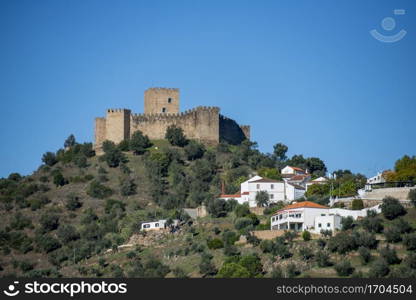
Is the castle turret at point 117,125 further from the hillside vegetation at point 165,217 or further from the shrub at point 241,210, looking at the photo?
the shrub at point 241,210

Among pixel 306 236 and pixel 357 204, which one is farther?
pixel 357 204

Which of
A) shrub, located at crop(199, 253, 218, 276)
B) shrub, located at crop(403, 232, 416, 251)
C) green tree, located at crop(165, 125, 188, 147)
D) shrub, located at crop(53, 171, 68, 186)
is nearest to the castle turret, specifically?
green tree, located at crop(165, 125, 188, 147)

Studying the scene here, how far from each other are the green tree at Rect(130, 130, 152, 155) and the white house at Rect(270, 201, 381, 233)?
71.8ft

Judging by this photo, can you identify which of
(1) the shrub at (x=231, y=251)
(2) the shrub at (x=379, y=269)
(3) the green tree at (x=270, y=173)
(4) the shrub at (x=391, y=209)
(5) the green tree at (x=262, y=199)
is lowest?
(2) the shrub at (x=379, y=269)

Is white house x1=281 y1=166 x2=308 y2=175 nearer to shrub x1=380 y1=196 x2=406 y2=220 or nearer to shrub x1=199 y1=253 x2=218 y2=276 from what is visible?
shrub x1=380 y1=196 x2=406 y2=220

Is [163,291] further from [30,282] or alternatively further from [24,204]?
[24,204]

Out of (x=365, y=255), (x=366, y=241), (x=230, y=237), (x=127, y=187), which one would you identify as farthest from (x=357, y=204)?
(x=127, y=187)

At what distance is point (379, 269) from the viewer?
A: 232ft

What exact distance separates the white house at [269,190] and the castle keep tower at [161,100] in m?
16.6

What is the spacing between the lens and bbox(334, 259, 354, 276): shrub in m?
71.5

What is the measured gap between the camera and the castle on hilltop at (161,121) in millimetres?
104688

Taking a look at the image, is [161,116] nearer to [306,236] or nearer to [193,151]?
[193,151]

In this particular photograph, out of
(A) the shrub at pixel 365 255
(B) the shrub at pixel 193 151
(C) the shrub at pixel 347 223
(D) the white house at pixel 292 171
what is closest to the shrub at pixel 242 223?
(C) the shrub at pixel 347 223

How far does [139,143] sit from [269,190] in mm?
15490
